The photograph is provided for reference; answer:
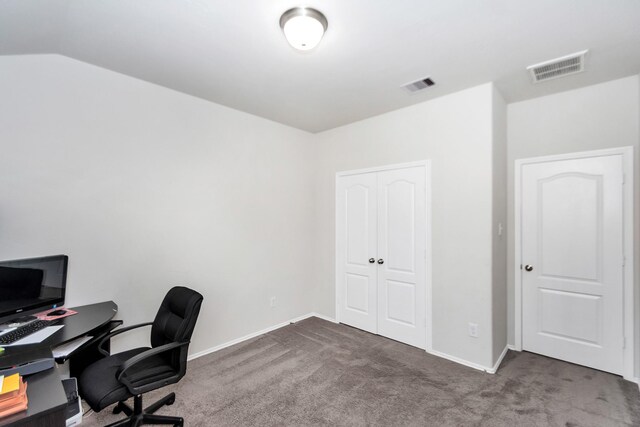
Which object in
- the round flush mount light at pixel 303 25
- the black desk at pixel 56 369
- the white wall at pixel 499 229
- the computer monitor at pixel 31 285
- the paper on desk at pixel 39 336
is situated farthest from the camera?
the white wall at pixel 499 229

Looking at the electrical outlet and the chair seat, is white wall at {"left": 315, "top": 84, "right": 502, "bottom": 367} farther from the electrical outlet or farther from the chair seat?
the chair seat

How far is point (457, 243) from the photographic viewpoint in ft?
9.78

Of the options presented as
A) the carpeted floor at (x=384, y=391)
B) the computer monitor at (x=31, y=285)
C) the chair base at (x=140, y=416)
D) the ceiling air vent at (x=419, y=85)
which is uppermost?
the ceiling air vent at (x=419, y=85)

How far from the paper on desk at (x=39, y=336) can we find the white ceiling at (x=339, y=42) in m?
1.87

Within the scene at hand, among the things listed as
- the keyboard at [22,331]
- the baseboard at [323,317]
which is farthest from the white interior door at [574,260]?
the keyboard at [22,331]

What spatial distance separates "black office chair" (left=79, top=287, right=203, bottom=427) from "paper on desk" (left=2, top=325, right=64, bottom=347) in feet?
1.03

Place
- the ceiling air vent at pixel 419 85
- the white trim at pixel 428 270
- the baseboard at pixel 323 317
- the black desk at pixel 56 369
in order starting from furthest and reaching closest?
the baseboard at pixel 323 317
the white trim at pixel 428 270
the ceiling air vent at pixel 419 85
the black desk at pixel 56 369

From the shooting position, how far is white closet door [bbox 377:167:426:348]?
10.7ft

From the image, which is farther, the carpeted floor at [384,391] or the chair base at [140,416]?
the carpeted floor at [384,391]

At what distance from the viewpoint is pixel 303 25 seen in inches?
69.4

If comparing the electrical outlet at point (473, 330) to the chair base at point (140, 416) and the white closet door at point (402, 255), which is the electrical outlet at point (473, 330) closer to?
the white closet door at point (402, 255)

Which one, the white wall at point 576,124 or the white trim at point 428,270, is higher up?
the white wall at point 576,124

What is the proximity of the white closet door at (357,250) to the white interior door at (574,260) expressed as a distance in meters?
1.66

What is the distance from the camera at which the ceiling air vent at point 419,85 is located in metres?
2.72
